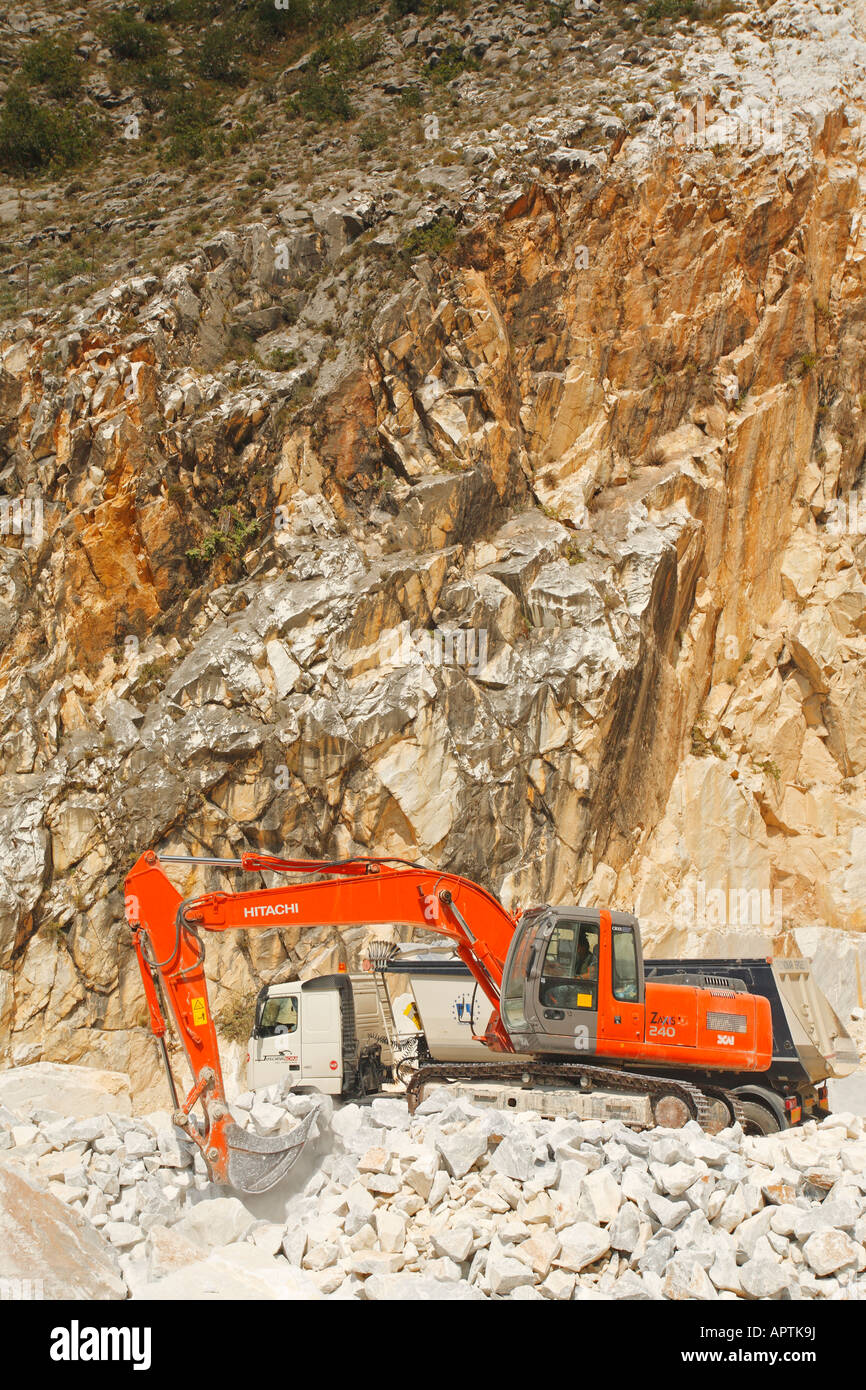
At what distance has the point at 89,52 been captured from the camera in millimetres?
33344

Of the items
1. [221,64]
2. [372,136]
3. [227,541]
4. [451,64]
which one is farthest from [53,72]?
[227,541]

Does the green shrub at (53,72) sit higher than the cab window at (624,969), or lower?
higher

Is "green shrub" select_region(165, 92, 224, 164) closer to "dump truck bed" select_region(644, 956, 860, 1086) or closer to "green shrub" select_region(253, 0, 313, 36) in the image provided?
"green shrub" select_region(253, 0, 313, 36)

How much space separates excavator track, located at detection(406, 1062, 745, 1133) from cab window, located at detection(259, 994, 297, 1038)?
10.6ft

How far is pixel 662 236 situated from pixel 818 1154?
19.7 metres

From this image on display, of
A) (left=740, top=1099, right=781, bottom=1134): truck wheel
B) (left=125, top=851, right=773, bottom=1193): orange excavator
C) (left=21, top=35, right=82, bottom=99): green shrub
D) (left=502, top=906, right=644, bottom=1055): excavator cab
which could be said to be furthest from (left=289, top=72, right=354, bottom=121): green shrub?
(left=740, top=1099, right=781, bottom=1134): truck wheel

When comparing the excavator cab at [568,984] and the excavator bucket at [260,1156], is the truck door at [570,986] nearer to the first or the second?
the excavator cab at [568,984]

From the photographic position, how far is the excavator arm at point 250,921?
7957 mm

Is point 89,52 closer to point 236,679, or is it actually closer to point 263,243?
point 263,243

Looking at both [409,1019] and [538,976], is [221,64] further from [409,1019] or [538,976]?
[538,976]

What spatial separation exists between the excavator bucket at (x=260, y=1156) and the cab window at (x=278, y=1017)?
4513 mm

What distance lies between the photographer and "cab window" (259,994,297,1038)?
40.9ft

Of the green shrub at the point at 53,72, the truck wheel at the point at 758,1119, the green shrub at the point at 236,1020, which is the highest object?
the green shrub at the point at 53,72

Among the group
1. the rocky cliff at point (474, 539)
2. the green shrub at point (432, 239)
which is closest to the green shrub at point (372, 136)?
the rocky cliff at point (474, 539)
